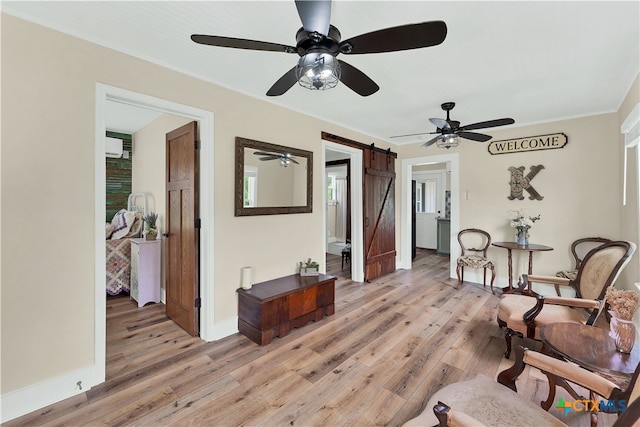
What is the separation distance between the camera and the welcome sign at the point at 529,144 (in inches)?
153

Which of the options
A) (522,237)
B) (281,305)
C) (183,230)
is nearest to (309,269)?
(281,305)

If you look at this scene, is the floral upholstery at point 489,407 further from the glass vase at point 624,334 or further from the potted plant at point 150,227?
the potted plant at point 150,227

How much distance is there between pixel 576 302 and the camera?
7.52ft

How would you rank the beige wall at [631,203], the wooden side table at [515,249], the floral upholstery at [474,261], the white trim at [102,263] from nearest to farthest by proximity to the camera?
1. the white trim at [102,263]
2. the beige wall at [631,203]
3. the wooden side table at [515,249]
4. the floral upholstery at [474,261]

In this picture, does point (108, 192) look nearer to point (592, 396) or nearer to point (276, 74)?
→ point (276, 74)

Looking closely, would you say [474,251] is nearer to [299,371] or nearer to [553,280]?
[553,280]

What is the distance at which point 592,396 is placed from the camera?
4.71 feet

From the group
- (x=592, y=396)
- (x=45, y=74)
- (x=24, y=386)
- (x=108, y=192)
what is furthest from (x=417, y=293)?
(x=108, y=192)

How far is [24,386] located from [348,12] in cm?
324

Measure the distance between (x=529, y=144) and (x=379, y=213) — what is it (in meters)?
2.49

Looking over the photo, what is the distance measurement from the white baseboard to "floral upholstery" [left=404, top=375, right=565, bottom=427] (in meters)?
2.27

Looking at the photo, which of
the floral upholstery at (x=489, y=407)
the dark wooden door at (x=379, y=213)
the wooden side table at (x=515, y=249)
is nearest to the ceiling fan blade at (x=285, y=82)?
the floral upholstery at (x=489, y=407)

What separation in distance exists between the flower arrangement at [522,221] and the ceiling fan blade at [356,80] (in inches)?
135

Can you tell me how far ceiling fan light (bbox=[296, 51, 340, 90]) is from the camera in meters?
1.58
